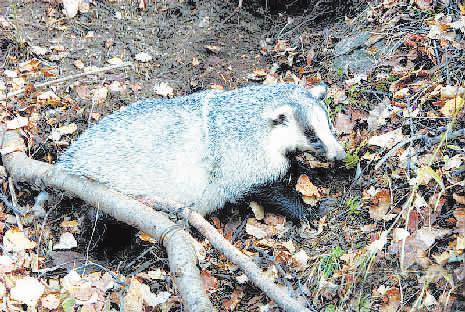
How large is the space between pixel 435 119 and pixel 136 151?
245 cm

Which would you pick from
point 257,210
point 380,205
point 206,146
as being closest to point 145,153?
point 206,146

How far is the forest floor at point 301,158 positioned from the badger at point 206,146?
0.99ft

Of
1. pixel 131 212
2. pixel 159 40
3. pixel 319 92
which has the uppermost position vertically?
pixel 319 92

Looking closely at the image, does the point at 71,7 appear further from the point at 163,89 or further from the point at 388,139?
the point at 388,139

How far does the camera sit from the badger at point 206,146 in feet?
15.8

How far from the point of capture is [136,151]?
487 centimetres

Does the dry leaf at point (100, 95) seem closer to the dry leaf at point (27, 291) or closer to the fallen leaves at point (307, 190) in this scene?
the fallen leaves at point (307, 190)

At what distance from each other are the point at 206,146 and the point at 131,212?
1011 mm

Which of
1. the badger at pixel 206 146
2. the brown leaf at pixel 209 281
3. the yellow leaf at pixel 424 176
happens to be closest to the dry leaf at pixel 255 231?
the badger at pixel 206 146

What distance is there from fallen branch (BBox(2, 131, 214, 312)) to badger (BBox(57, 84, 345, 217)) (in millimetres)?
152

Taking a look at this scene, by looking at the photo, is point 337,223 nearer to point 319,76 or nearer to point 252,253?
point 252,253

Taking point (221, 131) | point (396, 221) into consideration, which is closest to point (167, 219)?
point (221, 131)

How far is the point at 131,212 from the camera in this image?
4.29 metres

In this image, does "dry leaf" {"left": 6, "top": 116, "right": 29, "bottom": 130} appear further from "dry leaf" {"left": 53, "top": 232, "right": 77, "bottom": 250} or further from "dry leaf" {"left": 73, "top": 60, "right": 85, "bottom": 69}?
"dry leaf" {"left": 53, "top": 232, "right": 77, "bottom": 250}
